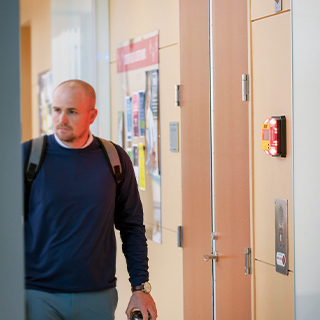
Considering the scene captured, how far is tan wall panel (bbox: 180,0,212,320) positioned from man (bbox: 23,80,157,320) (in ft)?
2.06

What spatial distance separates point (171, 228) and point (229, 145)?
1.83 feet

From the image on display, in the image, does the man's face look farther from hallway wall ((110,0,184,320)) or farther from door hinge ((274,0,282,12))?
door hinge ((274,0,282,12))

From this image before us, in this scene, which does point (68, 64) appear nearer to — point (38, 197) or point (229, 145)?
point (38, 197)

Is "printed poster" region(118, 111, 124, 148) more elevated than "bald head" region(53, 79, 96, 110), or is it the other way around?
"bald head" region(53, 79, 96, 110)

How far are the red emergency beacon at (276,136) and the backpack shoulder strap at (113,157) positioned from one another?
2.81 ft

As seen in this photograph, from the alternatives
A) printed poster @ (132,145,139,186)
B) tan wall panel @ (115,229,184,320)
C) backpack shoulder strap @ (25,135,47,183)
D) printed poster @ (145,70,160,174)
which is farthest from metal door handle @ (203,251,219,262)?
backpack shoulder strap @ (25,135,47,183)

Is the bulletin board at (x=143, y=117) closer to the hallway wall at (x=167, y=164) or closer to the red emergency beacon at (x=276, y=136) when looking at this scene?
the hallway wall at (x=167, y=164)

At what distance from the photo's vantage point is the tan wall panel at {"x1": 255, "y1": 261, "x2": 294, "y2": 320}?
248cm

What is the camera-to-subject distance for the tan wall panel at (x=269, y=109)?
242cm

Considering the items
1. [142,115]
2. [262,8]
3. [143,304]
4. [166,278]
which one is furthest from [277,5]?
Answer: [143,304]

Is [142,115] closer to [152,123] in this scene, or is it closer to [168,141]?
[152,123]

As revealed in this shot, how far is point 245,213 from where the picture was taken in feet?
A: 8.74

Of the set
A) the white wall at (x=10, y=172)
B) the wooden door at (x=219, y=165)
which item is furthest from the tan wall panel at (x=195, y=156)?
the white wall at (x=10, y=172)

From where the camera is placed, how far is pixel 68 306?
1715mm
